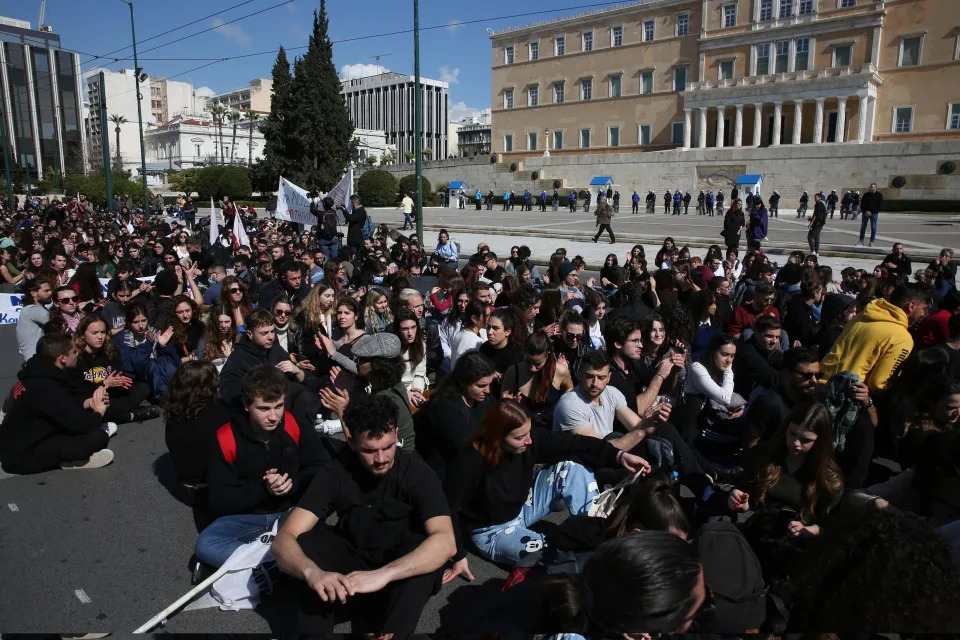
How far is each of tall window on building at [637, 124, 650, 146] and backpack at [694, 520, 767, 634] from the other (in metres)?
65.4

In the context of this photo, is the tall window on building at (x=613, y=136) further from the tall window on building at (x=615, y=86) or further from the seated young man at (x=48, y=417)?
the seated young man at (x=48, y=417)

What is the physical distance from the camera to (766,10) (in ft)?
183

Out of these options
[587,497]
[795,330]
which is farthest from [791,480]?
[795,330]

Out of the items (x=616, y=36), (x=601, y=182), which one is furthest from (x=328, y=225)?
(x=616, y=36)

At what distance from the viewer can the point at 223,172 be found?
50.5 meters

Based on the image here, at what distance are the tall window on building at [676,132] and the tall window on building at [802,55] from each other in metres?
10.7

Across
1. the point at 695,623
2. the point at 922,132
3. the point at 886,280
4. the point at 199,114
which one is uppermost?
the point at 199,114

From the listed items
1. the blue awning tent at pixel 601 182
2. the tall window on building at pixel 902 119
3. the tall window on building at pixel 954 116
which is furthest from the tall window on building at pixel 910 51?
the blue awning tent at pixel 601 182

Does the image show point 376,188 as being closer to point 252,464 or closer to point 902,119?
point 902,119

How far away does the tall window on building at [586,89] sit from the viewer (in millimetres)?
67312

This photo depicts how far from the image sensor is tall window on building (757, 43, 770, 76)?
55.8 m

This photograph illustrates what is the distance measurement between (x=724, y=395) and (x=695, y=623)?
11.0 ft

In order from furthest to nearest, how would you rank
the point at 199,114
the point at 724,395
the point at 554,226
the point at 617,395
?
the point at 199,114 < the point at 554,226 < the point at 724,395 < the point at 617,395

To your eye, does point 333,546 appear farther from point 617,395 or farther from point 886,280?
point 886,280
